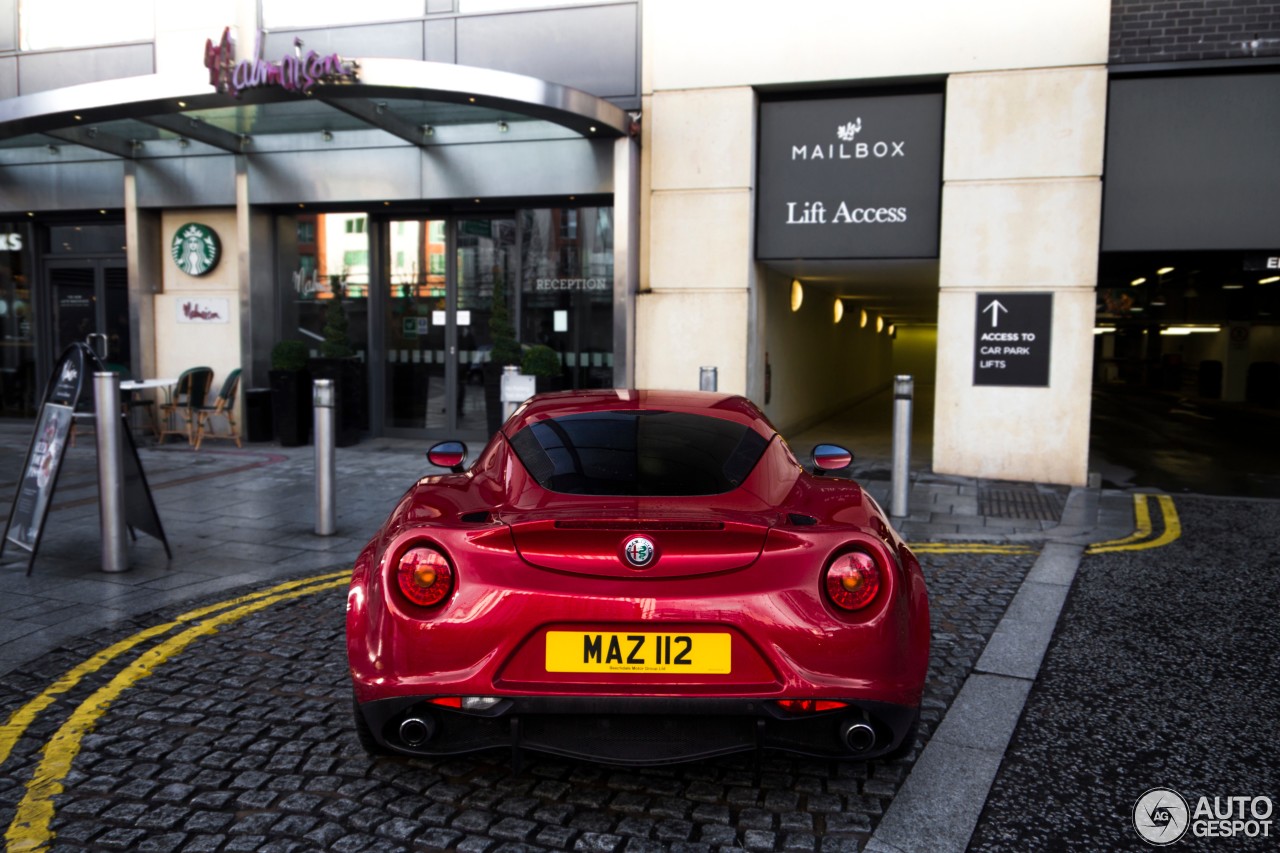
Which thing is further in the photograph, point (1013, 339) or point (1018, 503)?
point (1013, 339)

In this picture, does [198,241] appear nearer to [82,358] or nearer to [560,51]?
[560,51]

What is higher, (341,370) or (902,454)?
(341,370)

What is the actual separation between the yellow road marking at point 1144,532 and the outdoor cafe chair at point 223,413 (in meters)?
10.0

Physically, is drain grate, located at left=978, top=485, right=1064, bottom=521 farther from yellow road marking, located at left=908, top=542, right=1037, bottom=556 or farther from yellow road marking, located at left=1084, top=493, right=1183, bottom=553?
yellow road marking, located at left=908, top=542, right=1037, bottom=556

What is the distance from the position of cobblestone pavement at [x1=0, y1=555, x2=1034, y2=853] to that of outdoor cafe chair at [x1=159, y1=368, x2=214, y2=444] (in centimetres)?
896

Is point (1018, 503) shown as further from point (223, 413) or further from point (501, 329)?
point (223, 413)

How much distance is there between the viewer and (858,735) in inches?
113

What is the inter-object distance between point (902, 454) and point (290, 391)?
304 inches

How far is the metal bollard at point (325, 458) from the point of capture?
695 centimetres

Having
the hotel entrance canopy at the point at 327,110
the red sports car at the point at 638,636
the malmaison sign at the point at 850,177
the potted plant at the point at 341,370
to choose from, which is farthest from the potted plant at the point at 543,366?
the red sports car at the point at 638,636

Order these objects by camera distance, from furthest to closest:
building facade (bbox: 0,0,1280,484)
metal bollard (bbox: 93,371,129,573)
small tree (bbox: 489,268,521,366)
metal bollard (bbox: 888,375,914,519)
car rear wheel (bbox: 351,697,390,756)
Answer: small tree (bbox: 489,268,521,366) → building facade (bbox: 0,0,1280,484) → metal bollard (bbox: 888,375,914,519) → metal bollard (bbox: 93,371,129,573) → car rear wheel (bbox: 351,697,390,756)

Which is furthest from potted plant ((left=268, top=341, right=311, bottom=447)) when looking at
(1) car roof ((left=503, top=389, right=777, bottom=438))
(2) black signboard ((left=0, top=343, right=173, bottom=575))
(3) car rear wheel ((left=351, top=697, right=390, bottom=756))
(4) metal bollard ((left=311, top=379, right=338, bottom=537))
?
(3) car rear wheel ((left=351, top=697, right=390, bottom=756))

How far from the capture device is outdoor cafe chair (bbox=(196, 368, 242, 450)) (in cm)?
1220

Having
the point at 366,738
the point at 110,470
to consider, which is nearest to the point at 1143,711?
the point at 366,738
